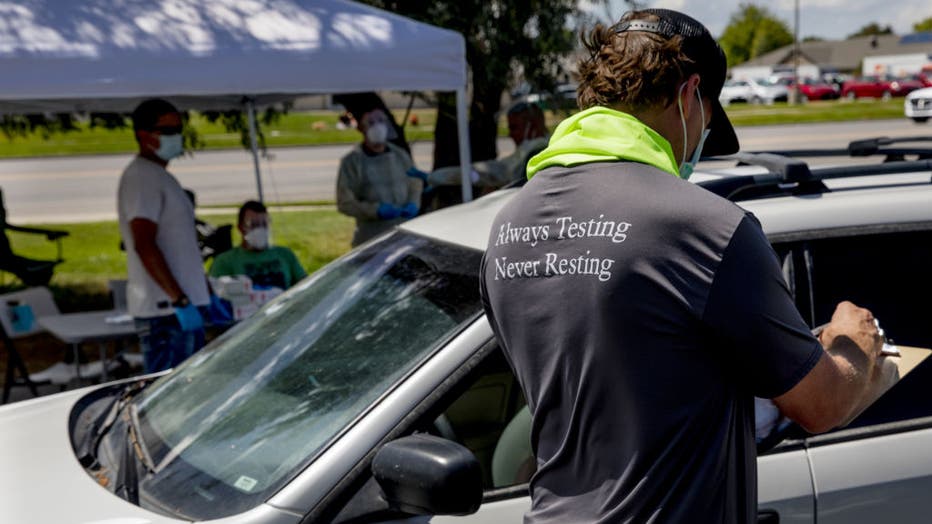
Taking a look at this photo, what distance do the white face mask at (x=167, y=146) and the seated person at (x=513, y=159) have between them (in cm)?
276

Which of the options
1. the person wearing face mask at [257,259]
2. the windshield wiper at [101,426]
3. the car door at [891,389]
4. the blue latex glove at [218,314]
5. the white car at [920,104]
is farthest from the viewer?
the white car at [920,104]

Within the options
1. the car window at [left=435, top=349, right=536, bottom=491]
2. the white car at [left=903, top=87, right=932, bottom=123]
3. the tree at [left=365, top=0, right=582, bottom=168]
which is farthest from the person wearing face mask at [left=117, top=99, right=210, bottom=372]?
the white car at [left=903, top=87, right=932, bottom=123]

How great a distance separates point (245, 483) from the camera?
7.43 feet

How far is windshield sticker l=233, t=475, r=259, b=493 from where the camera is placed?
224 cm

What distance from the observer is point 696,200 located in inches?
60.8

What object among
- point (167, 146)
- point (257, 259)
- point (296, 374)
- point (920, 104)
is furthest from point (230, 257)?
point (920, 104)

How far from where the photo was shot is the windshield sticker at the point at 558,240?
1.55 m

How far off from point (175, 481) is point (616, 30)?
1.44 metres

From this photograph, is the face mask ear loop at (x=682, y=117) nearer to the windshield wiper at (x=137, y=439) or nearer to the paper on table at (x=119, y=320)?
the windshield wiper at (x=137, y=439)

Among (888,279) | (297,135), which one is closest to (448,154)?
(888,279)

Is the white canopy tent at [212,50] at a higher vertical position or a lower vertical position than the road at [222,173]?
higher

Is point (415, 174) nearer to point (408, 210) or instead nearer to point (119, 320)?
point (408, 210)

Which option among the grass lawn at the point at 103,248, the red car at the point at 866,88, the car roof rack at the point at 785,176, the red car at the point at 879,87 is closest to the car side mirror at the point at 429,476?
the car roof rack at the point at 785,176

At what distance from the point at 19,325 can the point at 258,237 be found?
1547 millimetres
